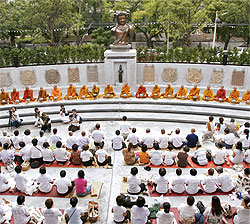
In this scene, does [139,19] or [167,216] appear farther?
[139,19]

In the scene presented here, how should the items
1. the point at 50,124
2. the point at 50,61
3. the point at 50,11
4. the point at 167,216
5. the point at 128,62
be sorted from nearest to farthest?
the point at 167,216
the point at 50,124
the point at 128,62
the point at 50,61
the point at 50,11

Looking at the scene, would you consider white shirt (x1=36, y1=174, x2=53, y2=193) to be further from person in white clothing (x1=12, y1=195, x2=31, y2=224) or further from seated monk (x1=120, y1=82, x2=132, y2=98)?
seated monk (x1=120, y1=82, x2=132, y2=98)

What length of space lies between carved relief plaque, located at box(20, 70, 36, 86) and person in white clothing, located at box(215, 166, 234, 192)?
13.6 meters

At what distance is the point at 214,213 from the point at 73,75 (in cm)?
1376

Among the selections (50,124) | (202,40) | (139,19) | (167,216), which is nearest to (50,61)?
(50,124)

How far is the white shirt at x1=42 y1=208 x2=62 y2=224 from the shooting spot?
6.66m

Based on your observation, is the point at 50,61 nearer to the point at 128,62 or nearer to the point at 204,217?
the point at 128,62

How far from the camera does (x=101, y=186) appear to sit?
895cm

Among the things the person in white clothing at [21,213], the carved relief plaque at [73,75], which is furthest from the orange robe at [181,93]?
the person in white clothing at [21,213]

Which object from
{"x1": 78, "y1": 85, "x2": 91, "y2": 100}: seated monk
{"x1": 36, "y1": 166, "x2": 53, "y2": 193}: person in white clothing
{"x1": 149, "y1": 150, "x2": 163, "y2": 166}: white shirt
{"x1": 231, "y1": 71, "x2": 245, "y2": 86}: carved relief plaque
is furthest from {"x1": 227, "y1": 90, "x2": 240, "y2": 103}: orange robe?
{"x1": 36, "y1": 166, "x2": 53, "y2": 193}: person in white clothing

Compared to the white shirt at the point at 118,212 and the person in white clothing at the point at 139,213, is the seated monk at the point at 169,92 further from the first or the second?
the person in white clothing at the point at 139,213

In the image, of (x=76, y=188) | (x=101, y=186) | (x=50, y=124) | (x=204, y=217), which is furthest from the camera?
(x=50, y=124)

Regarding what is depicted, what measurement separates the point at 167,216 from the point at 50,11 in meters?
24.0

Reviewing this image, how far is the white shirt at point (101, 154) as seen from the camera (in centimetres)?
971
